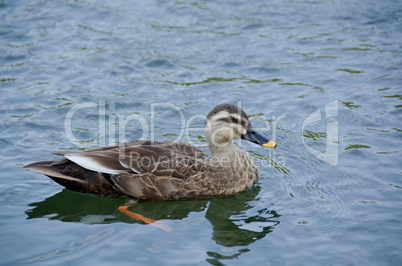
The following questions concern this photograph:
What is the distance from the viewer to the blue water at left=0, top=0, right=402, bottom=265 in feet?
20.3

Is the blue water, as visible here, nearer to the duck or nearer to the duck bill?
the duck

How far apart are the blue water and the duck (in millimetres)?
202

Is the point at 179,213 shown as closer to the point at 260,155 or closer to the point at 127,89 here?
the point at 260,155

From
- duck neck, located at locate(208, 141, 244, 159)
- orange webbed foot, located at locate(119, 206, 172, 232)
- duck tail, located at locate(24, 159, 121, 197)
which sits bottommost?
orange webbed foot, located at locate(119, 206, 172, 232)

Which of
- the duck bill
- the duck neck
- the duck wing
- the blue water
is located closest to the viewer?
the blue water

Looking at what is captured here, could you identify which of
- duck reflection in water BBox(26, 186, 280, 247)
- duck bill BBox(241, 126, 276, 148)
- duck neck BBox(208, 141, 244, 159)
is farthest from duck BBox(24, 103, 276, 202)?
duck neck BBox(208, 141, 244, 159)

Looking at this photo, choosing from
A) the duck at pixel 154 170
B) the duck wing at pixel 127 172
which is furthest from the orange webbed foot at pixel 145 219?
the duck wing at pixel 127 172

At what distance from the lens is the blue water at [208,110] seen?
20.3 feet

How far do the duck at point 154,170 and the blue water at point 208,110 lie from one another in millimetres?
202

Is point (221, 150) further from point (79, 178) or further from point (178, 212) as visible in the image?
point (79, 178)

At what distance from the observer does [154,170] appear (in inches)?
279

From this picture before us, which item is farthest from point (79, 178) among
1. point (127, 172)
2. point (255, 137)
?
point (255, 137)

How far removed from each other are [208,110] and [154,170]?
271 centimetres

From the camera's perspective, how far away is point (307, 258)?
19.2 ft
